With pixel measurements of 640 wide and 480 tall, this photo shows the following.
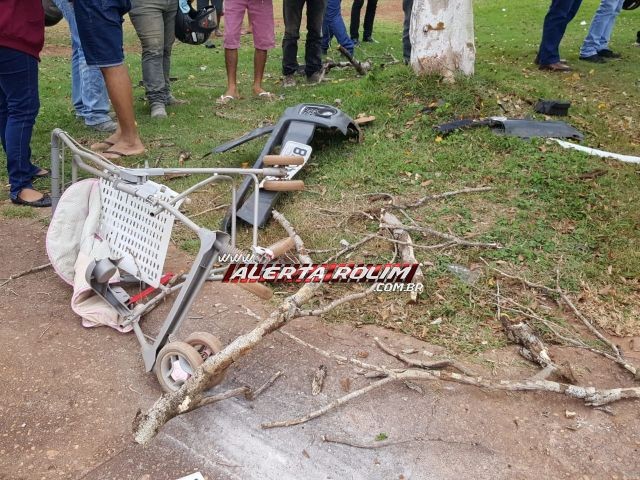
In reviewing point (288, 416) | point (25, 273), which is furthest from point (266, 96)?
point (288, 416)

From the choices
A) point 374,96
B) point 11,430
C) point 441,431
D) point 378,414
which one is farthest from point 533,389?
point 374,96

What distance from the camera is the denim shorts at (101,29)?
411 cm

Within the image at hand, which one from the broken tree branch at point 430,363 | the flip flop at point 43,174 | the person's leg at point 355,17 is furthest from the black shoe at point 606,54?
the flip flop at point 43,174

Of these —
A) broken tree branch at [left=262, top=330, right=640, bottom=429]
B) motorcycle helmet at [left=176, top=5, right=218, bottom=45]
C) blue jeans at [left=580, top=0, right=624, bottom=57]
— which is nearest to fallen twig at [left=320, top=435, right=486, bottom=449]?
broken tree branch at [left=262, top=330, right=640, bottom=429]

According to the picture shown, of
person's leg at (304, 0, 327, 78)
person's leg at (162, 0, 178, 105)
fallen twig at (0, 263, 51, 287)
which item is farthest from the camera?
person's leg at (304, 0, 327, 78)

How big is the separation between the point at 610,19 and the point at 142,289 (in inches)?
300

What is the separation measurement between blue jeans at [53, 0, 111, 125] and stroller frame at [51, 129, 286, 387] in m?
2.53

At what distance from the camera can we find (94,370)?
2.51 m

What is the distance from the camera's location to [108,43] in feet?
13.9

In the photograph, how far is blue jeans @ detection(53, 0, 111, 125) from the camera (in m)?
5.32

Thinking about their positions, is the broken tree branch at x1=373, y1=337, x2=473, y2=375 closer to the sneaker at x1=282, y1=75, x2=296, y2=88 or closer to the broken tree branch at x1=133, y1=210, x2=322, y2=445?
the broken tree branch at x1=133, y1=210, x2=322, y2=445

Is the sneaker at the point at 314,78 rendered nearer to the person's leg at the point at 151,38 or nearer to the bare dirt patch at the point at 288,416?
the person's leg at the point at 151,38

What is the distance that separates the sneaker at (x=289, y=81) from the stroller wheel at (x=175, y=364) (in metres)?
5.13

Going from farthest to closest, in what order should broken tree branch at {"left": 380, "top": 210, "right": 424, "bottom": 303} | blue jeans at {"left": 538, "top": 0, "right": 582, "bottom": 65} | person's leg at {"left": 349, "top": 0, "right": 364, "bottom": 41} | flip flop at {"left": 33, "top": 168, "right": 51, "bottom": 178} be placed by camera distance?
person's leg at {"left": 349, "top": 0, "right": 364, "bottom": 41} → blue jeans at {"left": 538, "top": 0, "right": 582, "bottom": 65} → flip flop at {"left": 33, "top": 168, "right": 51, "bottom": 178} → broken tree branch at {"left": 380, "top": 210, "right": 424, "bottom": 303}
